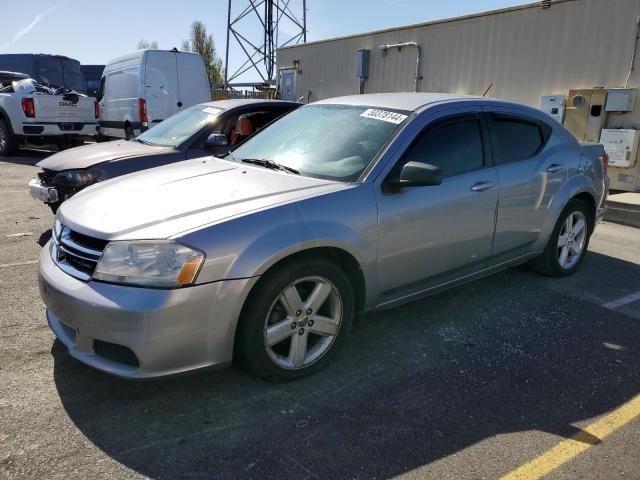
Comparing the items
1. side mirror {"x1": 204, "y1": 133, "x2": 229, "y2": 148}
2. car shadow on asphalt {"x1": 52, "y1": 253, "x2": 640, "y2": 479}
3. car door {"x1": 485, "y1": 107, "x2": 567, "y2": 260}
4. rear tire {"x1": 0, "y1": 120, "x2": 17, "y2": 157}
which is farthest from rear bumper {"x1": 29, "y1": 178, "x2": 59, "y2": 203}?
rear tire {"x1": 0, "y1": 120, "x2": 17, "y2": 157}

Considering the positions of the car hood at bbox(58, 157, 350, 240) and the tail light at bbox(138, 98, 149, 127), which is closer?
the car hood at bbox(58, 157, 350, 240)

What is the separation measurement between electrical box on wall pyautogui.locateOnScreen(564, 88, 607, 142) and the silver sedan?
208 inches

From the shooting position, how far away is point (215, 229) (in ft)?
8.41

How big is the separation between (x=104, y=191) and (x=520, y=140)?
10.5 ft

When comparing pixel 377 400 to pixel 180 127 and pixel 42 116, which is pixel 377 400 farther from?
pixel 42 116

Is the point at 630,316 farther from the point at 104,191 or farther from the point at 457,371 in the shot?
the point at 104,191

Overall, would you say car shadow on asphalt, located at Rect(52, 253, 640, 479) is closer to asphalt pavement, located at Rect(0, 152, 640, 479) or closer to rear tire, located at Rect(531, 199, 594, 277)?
asphalt pavement, located at Rect(0, 152, 640, 479)

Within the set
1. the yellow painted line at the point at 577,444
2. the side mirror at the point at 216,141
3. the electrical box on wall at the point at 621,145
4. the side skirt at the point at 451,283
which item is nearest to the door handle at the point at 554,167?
the side skirt at the point at 451,283

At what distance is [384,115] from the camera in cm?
361

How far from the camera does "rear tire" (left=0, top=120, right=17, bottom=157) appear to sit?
12594 millimetres

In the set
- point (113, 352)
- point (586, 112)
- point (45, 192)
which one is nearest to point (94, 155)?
point (45, 192)

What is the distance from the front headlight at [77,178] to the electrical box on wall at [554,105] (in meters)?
7.69

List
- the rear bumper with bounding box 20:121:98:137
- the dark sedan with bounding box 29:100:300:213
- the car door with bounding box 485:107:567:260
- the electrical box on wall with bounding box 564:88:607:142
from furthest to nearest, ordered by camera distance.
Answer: the rear bumper with bounding box 20:121:98:137 < the electrical box on wall with bounding box 564:88:607:142 < the dark sedan with bounding box 29:100:300:213 < the car door with bounding box 485:107:567:260

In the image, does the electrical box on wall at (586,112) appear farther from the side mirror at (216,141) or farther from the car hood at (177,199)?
the car hood at (177,199)
